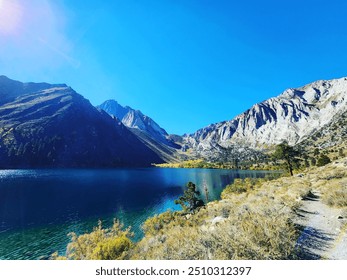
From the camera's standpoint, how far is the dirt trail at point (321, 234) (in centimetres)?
787

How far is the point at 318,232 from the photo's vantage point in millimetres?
10078

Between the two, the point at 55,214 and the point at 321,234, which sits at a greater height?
the point at 321,234

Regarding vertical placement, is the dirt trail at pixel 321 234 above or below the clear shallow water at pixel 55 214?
above

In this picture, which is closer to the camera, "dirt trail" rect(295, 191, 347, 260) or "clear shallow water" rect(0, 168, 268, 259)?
"dirt trail" rect(295, 191, 347, 260)

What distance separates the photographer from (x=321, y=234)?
987 centimetres

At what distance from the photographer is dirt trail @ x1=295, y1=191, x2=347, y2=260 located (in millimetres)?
7873

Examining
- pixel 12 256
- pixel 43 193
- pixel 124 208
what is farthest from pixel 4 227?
pixel 43 193

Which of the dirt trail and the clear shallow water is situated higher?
the dirt trail

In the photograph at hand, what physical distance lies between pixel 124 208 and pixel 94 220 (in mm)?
11010

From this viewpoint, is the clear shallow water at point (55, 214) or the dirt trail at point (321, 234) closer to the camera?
the dirt trail at point (321, 234)

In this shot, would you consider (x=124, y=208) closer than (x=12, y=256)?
No

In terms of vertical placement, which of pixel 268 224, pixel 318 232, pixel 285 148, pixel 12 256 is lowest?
pixel 12 256

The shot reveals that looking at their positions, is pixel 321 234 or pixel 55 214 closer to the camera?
pixel 321 234
